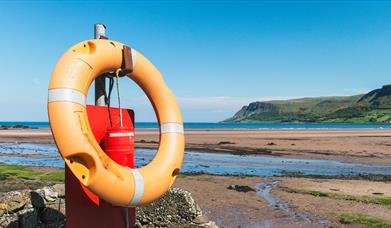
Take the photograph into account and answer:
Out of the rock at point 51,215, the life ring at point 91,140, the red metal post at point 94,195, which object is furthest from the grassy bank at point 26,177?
the life ring at point 91,140

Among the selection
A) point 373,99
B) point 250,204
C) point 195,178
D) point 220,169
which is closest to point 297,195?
point 250,204

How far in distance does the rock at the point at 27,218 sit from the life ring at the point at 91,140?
286 cm

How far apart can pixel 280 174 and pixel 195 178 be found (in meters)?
4.03

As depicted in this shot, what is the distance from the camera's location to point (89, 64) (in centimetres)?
493

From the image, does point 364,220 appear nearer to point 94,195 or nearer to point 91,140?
point 94,195

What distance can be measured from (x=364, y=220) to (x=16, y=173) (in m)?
13.2

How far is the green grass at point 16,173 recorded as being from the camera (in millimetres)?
14680

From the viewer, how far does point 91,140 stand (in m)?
4.64

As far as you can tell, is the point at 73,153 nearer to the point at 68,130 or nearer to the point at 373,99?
the point at 68,130

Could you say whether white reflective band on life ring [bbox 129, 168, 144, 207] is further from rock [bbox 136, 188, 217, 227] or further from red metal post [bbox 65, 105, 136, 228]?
rock [bbox 136, 188, 217, 227]

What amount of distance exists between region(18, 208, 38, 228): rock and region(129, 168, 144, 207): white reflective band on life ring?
2.88 meters

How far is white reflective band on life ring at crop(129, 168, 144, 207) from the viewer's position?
4.84 meters

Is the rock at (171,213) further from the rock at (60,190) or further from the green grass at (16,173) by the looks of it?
the green grass at (16,173)

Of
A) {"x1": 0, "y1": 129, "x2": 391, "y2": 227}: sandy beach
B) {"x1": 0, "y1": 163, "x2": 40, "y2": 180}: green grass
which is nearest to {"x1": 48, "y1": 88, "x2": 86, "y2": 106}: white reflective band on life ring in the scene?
{"x1": 0, "y1": 129, "x2": 391, "y2": 227}: sandy beach
